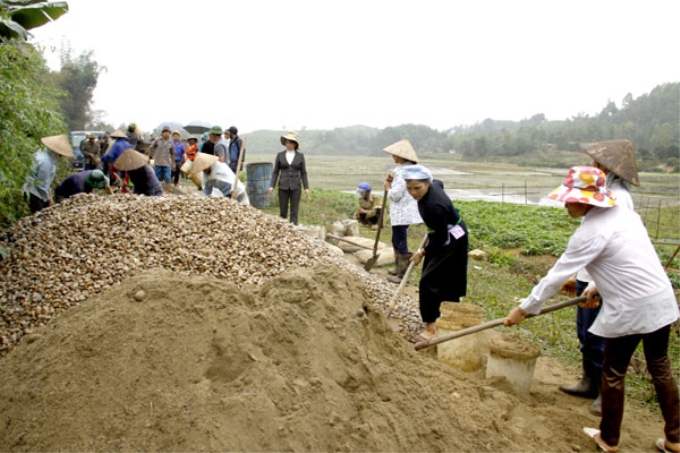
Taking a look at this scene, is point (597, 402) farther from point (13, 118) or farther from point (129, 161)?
point (129, 161)

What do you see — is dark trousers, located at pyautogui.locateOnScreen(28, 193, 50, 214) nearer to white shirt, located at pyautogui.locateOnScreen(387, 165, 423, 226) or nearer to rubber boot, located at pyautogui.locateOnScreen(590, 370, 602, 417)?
white shirt, located at pyautogui.locateOnScreen(387, 165, 423, 226)

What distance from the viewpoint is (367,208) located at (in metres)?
10.1

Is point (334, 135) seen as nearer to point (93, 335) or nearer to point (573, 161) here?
point (573, 161)

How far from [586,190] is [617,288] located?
0.54 m

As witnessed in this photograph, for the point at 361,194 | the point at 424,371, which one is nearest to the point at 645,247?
the point at 424,371

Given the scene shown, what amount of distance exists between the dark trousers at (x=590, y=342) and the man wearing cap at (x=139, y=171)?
5.00 metres

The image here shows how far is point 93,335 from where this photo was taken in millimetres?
2457

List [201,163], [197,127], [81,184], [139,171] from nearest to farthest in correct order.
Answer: [81,184], [139,171], [201,163], [197,127]

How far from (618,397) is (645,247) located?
844 mm

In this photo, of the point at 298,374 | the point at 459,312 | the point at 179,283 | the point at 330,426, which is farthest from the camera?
the point at 459,312

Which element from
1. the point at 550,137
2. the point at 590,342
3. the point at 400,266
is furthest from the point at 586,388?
the point at 550,137

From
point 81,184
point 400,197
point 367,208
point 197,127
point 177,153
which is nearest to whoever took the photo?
point 400,197

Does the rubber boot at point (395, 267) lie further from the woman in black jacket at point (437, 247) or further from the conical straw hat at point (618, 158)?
the conical straw hat at point (618, 158)

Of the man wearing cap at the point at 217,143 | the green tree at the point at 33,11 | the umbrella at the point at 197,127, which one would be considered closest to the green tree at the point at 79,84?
the umbrella at the point at 197,127
